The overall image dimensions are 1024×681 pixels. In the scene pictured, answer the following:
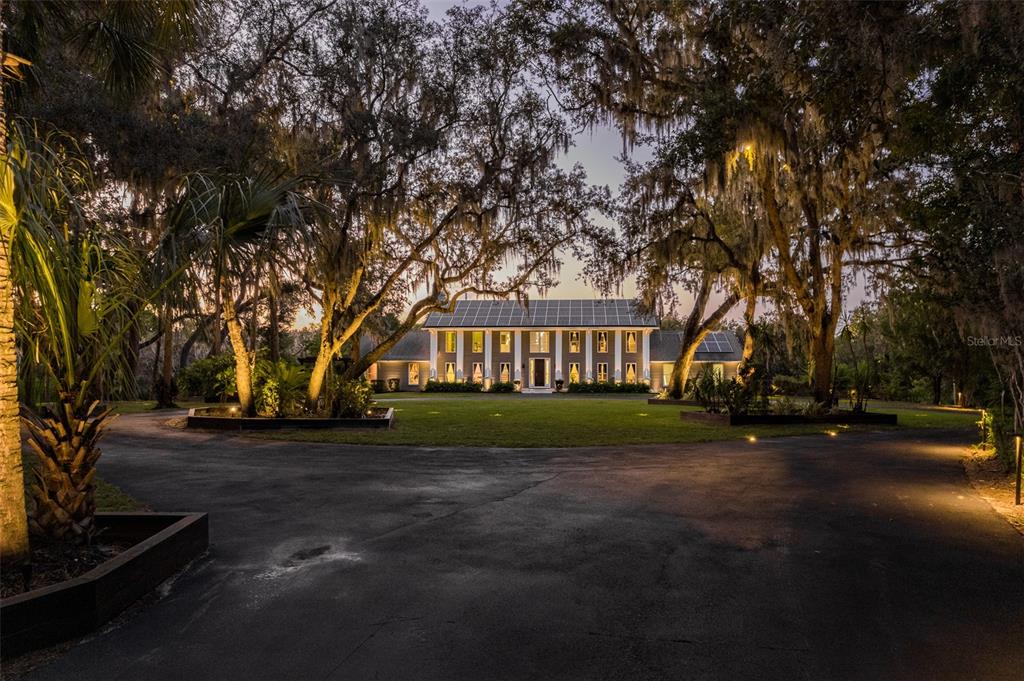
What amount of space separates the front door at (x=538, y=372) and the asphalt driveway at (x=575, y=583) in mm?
39590

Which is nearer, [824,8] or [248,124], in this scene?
[824,8]

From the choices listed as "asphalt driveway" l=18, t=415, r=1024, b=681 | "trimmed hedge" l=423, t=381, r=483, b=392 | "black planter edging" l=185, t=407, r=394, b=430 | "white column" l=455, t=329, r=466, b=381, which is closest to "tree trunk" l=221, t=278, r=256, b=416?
"black planter edging" l=185, t=407, r=394, b=430

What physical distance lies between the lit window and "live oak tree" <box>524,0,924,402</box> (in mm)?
26421

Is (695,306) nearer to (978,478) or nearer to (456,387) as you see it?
(456,387)

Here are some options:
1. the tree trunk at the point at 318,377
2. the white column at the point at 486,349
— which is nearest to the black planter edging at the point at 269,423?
the tree trunk at the point at 318,377

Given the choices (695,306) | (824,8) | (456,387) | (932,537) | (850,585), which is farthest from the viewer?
(456,387)

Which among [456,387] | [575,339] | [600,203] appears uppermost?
[600,203]

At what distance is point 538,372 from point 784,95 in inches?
1536

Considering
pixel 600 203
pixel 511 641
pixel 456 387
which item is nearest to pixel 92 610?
pixel 511 641

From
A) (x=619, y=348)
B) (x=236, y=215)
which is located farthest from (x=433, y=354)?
(x=236, y=215)

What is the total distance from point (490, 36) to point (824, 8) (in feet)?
38.0

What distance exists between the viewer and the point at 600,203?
21.6 meters

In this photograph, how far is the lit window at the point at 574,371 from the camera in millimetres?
47938

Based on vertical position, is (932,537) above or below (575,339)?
below
